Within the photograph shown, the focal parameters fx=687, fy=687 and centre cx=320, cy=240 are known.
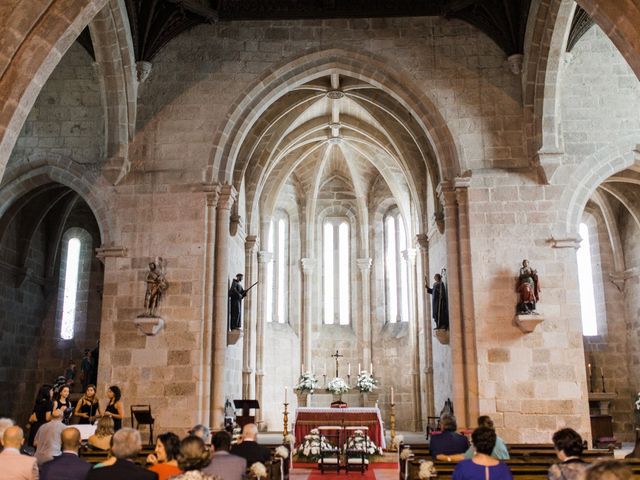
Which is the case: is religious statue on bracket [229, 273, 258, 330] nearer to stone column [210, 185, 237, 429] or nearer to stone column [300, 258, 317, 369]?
stone column [210, 185, 237, 429]

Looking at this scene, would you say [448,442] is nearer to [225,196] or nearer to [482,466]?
[482,466]

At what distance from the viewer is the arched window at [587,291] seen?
64.3 feet

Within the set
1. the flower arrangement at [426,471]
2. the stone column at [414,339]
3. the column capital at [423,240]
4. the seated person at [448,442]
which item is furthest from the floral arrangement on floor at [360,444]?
the stone column at [414,339]

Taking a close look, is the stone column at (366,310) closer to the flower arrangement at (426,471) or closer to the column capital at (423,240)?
the column capital at (423,240)

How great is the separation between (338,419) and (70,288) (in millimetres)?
10036

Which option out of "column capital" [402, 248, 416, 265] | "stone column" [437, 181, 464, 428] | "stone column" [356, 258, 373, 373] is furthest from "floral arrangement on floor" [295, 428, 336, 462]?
"stone column" [356, 258, 373, 373]

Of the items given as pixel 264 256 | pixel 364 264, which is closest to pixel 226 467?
pixel 264 256

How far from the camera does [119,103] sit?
15125 millimetres

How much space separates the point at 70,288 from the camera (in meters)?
20.6

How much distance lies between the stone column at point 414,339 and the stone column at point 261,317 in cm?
470

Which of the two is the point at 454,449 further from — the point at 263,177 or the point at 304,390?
the point at 263,177

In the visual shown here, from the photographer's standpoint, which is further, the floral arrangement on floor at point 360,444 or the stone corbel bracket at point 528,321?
the stone corbel bracket at point 528,321

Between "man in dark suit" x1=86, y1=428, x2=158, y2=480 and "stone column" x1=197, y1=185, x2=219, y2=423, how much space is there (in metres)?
9.54

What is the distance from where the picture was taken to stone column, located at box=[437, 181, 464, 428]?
45.8ft
